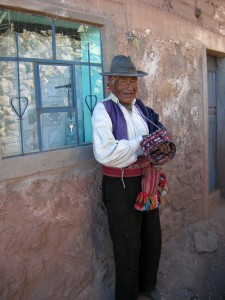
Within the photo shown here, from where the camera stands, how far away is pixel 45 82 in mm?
2662

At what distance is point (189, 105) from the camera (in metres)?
4.11

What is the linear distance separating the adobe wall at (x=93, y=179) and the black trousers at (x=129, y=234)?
23cm

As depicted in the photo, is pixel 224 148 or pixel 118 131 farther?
pixel 224 148

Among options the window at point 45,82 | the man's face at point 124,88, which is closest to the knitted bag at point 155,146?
the man's face at point 124,88

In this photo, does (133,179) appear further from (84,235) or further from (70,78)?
(70,78)

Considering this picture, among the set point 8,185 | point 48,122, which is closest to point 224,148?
point 48,122

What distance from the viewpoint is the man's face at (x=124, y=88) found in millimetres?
2627

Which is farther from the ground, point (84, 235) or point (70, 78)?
point (70, 78)

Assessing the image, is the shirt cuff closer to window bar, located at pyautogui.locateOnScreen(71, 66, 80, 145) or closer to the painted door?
window bar, located at pyautogui.locateOnScreen(71, 66, 80, 145)

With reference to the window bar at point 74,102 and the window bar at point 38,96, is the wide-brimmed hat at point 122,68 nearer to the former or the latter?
the window bar at point 74,102

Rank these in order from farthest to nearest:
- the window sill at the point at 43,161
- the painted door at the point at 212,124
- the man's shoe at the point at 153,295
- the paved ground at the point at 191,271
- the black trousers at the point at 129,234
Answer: the painted door at the point at 212,124, the paved ground at the point at 191,271, the man's shoe at the point at 153,295, the black trousers at the point at 129,234, the window sill at the point at 43,161

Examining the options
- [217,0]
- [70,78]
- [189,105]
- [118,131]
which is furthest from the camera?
[217,0]

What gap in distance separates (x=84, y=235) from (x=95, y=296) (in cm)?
51

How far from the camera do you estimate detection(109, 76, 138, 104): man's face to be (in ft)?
8.62
